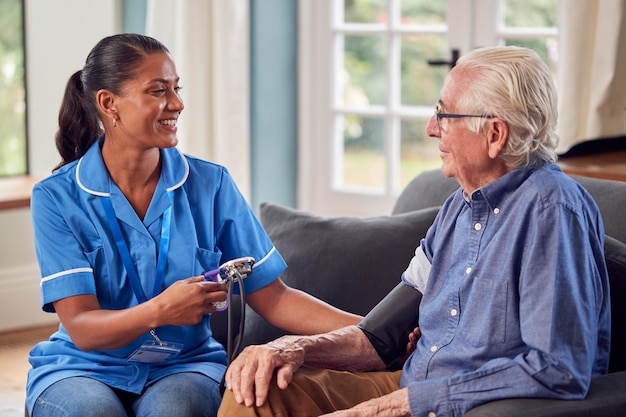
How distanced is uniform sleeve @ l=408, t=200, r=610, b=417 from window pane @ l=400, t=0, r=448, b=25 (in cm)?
239

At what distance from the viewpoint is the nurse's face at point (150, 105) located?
2293 mm

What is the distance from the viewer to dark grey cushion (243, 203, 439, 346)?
100 inches

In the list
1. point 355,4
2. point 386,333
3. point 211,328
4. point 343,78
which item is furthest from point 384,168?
point 386,333

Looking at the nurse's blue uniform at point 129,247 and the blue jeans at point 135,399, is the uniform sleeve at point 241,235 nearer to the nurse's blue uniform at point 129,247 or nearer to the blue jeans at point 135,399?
the nurse's blue uniform at point 129,247

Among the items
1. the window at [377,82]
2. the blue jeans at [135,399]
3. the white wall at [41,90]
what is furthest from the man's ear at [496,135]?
the white wall at [41,90]

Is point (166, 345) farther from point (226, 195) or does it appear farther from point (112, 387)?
point (226, 195)

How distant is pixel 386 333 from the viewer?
222 cm

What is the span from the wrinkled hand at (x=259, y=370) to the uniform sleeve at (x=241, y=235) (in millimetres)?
327

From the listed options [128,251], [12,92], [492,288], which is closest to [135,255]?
[128,251]

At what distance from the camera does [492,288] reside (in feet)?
6.25

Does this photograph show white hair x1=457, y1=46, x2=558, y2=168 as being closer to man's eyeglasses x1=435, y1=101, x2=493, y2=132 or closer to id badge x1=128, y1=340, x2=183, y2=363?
man's eyeglasses x1=435, y1=101, x2=493, y2=132

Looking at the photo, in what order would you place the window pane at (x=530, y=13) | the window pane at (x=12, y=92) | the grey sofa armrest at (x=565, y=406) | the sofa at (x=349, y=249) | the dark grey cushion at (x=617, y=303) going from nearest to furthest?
the grey sofa armrest at (x=565, y=406), the dark grey cushion at (x=617, y=303), the sofa at (x=349, y=249), the window pane at (x=530, y=13), the window pane at (x=12, y=92)

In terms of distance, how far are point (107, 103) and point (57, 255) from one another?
1.22 ft

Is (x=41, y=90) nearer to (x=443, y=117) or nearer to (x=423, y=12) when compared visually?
(x=423, y=12)
